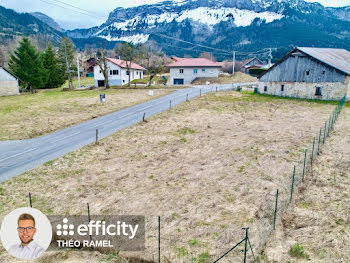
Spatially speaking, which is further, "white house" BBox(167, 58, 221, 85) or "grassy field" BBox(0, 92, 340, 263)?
"white house" BBox(167, 58, 221, 85)

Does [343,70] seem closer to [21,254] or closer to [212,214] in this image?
[212,214]

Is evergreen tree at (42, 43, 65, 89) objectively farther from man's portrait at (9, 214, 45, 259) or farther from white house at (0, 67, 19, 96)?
man's portrait at (9, 214, 45, 259)

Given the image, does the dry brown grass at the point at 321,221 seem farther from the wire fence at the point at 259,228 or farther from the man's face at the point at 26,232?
the man's face at the point at 26,232

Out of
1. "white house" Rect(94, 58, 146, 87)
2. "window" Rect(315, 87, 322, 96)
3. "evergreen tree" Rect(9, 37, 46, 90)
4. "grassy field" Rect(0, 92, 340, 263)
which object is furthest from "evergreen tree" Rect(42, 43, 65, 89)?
"window" Rect(315, 87, 322, 96)

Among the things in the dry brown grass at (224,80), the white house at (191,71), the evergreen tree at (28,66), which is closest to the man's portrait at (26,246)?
the evergreen tree at (28,66)

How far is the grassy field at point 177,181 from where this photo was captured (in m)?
8.65

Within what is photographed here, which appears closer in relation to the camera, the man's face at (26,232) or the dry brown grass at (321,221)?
the dry brown grass at (321,221)

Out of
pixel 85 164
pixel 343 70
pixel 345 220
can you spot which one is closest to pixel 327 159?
pixel 345 220

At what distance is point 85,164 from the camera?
51.2ft

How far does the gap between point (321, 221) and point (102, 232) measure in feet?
26.6

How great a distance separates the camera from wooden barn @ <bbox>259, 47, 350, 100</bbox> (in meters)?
35.7

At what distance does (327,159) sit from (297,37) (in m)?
167

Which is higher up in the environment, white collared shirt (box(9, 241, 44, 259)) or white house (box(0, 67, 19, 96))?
white house (box(0, 67, 19, 96))

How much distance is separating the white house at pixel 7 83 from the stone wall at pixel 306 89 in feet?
156
